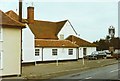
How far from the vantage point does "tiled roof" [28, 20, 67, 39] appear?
49153 mm

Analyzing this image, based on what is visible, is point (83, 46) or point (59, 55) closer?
point (59, 55)

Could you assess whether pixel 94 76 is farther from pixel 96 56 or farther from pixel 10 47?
pixel 96 56

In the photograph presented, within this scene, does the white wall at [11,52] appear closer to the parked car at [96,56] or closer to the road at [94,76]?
the road at [94,76]

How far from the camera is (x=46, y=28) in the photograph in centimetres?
5222

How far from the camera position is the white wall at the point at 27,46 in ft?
130

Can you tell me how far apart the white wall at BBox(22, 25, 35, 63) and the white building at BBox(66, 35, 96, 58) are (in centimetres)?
1190

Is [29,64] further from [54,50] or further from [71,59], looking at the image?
[71,59]

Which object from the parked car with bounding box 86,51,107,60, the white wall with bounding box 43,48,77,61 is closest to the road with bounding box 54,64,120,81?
the white wall with bounding box 43,48,77,61

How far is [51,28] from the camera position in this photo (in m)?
53.5

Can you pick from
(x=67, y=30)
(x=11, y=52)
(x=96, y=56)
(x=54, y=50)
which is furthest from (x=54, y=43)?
(x=11, y=52)

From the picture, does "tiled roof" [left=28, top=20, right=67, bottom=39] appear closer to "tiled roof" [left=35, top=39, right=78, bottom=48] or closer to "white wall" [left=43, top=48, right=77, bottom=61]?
"tiled roof" [left=35, top=39, right=78, bottom=48]

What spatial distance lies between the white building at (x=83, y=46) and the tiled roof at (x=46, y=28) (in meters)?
2.95

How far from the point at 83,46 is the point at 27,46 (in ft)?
46.7

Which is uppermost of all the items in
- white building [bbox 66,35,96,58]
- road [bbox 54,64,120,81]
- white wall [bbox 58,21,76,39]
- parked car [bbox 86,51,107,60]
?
white wall [bbox 58,21,76,39]
